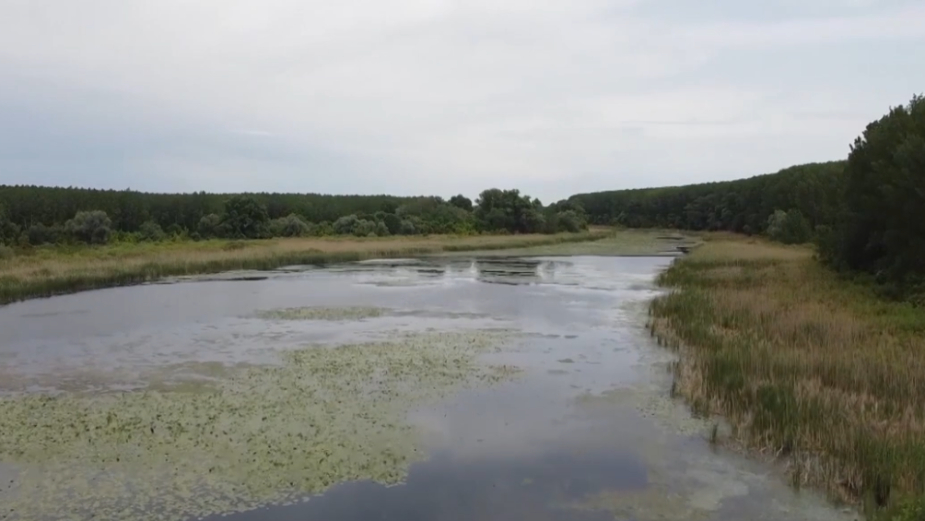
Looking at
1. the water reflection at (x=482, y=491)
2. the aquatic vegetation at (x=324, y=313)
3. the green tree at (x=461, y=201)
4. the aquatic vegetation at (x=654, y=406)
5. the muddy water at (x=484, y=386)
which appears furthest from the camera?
Answer: the green tree at (x=461, y=201)

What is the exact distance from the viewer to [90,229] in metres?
45.3

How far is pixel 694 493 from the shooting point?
22.3 feet

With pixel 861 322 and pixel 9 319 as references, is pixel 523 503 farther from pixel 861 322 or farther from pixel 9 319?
pixel 9 319

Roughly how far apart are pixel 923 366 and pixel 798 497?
13.8 ft

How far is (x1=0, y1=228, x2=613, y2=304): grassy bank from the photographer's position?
2377 centimetres

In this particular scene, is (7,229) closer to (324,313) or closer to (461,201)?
(324,313)

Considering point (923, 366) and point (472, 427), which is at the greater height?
point (923, 366)

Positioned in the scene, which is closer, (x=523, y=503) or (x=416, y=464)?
(x=523, y=503)

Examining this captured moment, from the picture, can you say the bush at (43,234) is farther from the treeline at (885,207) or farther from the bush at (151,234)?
the treeline at (885,207)

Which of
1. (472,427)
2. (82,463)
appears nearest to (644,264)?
(472,427)

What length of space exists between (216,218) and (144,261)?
101 feet

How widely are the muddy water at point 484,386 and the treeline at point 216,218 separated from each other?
25718 millimetres

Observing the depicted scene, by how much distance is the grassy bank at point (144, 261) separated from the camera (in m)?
23.8

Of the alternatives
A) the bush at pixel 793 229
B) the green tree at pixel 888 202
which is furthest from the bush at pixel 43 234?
the bush at pixel 793 229
